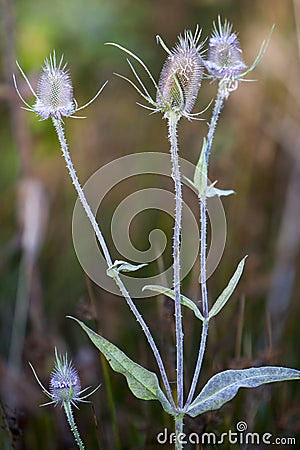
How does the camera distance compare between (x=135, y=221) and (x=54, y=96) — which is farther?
(x=135, y=221)

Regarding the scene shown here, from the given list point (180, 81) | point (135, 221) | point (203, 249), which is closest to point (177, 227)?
point (203, 249)

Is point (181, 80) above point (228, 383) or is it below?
above

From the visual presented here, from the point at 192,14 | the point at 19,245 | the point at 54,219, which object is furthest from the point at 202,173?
the point at 192,14

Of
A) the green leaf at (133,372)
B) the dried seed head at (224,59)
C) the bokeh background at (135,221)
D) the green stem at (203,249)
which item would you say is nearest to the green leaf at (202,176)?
the green stem at (203,249)

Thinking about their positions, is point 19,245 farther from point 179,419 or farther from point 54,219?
point 179,419

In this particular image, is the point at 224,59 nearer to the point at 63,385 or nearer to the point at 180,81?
the point at 180,81
